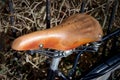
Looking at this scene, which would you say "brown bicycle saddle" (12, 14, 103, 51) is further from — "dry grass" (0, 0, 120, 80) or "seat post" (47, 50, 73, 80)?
"dry grass" (0, 0, 120, 80)

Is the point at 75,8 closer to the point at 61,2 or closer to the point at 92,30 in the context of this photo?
the point at 61,2

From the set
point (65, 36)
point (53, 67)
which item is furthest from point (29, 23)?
point (65, 36)

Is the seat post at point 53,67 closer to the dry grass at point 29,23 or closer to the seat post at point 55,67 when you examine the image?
the seat post at point 55,67

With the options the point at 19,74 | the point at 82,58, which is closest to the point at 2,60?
the point at 19,74

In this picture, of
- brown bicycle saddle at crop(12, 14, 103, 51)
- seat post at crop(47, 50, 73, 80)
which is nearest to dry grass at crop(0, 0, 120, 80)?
seat post at crop(47, 50, 73, 80)

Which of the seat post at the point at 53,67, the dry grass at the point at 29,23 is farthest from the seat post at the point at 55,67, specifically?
the dry grass at the point at 29,23
